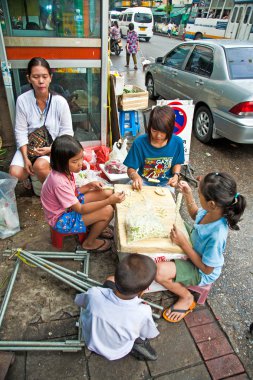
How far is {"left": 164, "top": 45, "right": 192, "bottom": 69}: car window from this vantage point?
5925 mm

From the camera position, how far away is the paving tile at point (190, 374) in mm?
1879

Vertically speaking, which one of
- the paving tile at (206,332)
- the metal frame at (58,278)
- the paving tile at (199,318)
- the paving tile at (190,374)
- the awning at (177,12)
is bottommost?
the paving tile at (199,318)

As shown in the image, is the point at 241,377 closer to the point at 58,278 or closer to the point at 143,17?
the point at 58,278

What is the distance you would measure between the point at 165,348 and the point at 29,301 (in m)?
1.19

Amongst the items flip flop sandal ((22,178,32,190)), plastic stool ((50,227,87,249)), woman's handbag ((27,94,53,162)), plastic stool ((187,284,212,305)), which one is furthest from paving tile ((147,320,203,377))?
flip flop sandal ((22,178,32,190))

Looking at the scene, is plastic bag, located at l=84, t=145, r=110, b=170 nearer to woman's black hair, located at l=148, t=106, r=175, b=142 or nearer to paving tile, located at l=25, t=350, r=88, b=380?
woman's black hair, located at l=148, t=106, r=175, b=142

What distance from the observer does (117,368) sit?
74.9 inches

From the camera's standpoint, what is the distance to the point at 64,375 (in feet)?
6.07

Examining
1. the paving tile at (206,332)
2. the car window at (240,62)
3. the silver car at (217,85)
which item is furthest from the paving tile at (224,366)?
the car window at (240,62)

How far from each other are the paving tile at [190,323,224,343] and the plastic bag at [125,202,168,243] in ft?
2.78

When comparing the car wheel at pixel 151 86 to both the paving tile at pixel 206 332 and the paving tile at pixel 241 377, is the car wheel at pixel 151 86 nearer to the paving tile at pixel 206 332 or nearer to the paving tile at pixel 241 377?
the paving tile at pixel 206 332

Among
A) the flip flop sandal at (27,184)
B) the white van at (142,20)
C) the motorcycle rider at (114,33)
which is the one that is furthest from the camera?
the white van at (142,20)

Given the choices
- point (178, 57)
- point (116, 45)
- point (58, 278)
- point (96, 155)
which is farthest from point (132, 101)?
point (116, 45)

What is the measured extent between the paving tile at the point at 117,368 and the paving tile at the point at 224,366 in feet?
1.55
